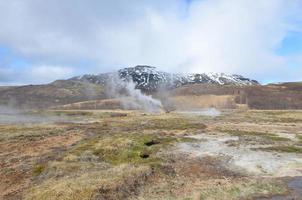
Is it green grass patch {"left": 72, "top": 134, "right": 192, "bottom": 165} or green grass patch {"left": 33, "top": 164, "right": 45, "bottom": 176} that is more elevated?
green grass patch {"left": 72, "top": 134, "right": 192, "bottom": 165}

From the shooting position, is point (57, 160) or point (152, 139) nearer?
point (57, 160)

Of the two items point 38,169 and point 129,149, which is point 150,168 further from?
point 129,149

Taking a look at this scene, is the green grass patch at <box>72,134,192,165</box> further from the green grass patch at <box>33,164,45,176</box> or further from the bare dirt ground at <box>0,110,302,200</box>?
the green grass patch at <box>33,164,45,176</box>

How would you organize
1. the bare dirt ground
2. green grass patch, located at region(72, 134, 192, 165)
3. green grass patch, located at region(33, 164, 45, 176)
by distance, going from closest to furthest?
the bare dirt ground
green grass patch, located at region(33, 164, 45, 176)
green grass patch, located at region(72, 134, 192, 165)

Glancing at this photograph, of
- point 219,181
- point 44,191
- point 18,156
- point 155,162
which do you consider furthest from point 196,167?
point 18,156

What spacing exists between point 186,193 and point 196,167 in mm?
9947

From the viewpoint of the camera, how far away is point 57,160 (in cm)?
3956

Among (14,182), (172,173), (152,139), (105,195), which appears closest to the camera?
(105,195)

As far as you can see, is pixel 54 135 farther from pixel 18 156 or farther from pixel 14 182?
pixel 14 182

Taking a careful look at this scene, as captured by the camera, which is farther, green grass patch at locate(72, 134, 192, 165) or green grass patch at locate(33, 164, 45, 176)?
green grass patch at locate(72, 134, 192, 165)

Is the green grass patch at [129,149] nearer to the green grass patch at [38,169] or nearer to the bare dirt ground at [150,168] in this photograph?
the bare dirt ground at [150,168]

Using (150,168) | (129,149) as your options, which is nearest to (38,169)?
(150,168)

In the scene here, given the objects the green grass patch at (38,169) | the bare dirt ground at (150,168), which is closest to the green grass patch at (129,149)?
the bare dirt ground at (150,168)

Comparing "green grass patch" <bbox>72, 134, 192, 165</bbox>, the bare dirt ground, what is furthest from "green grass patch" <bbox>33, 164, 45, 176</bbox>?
"green grass patch" <bbox>72, 134, 192, 165</bbox>
